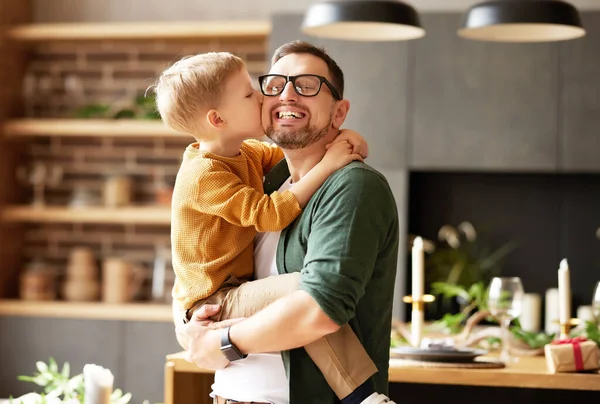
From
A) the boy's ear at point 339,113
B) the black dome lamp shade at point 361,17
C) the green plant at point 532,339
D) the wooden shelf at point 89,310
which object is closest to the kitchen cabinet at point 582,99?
the black dome lamp shade at point 361,17

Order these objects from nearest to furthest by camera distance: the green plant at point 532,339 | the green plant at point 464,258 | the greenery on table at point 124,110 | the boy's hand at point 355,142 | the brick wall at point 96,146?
1. the boy's hand at point 355,142
2. the green plant at point 532,339
3. the green plant at point 464,258
4. the greenery on table at point 124,110
5. the brick wall at point 96,146

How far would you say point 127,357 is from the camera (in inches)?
201

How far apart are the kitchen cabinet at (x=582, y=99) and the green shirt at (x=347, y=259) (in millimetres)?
3110

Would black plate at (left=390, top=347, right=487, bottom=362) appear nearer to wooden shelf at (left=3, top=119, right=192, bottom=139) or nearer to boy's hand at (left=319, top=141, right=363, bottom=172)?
boy's hand at (left=319, top=141, right=363, bottom=172)

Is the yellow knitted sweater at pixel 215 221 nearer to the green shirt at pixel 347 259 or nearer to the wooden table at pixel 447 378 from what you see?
the green shirt at pixel 347 259

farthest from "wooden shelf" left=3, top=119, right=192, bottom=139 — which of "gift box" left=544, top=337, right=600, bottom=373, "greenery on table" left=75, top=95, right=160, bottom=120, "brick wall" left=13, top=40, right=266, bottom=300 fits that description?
"gift box" left=544, top=337, right=600, bottom=373

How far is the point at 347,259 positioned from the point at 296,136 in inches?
14.8

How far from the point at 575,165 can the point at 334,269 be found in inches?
131

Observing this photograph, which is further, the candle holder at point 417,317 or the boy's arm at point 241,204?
the candle holder at point 417,317

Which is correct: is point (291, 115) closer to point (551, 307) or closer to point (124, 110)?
point (551, 307)

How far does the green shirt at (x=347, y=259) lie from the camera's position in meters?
1.76

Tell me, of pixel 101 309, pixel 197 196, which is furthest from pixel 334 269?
pixel 101 309

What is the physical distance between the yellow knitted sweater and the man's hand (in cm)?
6

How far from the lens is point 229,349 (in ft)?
6.06
